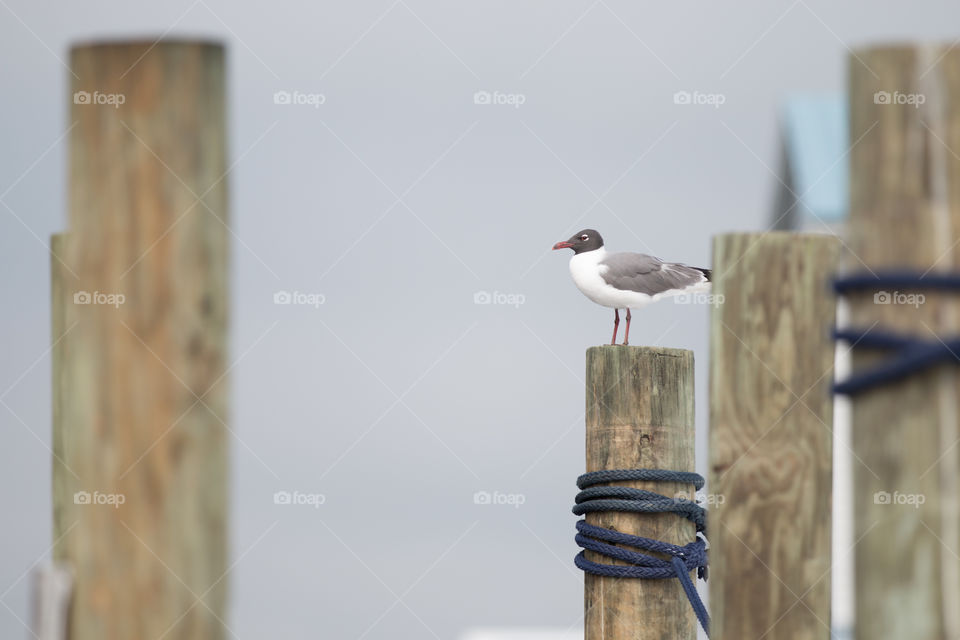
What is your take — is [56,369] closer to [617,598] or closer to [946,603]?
[617,598]

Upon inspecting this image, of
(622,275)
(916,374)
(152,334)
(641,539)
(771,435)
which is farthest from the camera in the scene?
(622,275)

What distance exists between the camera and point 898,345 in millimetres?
3160

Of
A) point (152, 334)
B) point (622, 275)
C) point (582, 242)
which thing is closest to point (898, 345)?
point (152, 334)

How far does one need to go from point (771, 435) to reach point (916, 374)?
2.57 feet

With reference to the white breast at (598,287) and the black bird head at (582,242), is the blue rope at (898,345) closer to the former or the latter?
the white breast at (598,287)

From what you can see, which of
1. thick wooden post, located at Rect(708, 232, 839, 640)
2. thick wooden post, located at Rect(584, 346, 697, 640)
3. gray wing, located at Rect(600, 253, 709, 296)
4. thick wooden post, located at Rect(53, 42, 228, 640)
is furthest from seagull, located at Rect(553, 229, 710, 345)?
thick wooden post, located at Rect(53, 42, 228, 640)

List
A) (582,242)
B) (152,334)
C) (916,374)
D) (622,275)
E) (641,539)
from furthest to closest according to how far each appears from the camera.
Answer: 1. (582,242)
2. (622,275)
3. (641,539)
4. (152,334)
5. (916,374)

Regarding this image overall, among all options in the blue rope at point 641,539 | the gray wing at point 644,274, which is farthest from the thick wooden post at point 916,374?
the gray wing at point 644,274

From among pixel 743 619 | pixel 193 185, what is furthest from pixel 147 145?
pixel 743 619

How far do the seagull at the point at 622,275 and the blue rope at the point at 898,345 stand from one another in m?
5.03

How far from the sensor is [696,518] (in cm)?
529

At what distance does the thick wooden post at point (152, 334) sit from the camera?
3467 mm

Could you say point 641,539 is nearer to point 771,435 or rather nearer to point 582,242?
point 771,435

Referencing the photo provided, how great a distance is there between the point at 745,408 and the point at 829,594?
1.80ft
